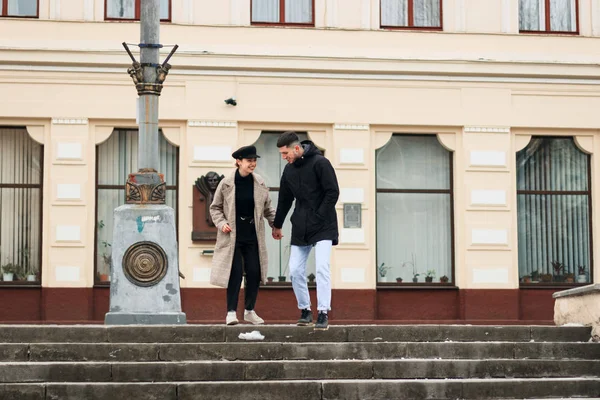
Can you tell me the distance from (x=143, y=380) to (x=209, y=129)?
37.1 feet

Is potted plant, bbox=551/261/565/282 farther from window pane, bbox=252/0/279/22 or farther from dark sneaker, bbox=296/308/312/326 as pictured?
dark sneaker, bbox=296/308/312/326

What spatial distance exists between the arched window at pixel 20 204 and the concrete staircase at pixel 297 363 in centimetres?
998

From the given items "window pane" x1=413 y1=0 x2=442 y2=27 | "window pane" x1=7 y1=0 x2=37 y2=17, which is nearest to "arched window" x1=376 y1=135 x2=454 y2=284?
"window pane" x1=413 y1=0 x2=442 y2=27

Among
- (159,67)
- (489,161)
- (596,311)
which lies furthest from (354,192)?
(596,311)

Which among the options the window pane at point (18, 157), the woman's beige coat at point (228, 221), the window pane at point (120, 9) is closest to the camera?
the woman's beige coat at point (228, 221)

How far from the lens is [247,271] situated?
16797 mm

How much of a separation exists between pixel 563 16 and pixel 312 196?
40.2ft

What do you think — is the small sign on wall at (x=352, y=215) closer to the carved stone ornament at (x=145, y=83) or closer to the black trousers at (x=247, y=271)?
the carved stone ornament at (x=145, y=83)

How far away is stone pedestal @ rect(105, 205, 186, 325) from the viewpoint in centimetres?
1745

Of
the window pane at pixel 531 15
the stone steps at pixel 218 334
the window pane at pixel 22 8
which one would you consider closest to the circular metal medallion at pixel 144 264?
the stone steps at pixel 218 334

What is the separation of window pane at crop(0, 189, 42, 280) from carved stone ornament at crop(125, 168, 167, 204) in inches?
307

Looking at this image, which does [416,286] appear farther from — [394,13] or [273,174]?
[394,13]

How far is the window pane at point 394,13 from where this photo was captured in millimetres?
26281

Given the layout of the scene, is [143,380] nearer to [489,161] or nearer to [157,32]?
[157,32]
